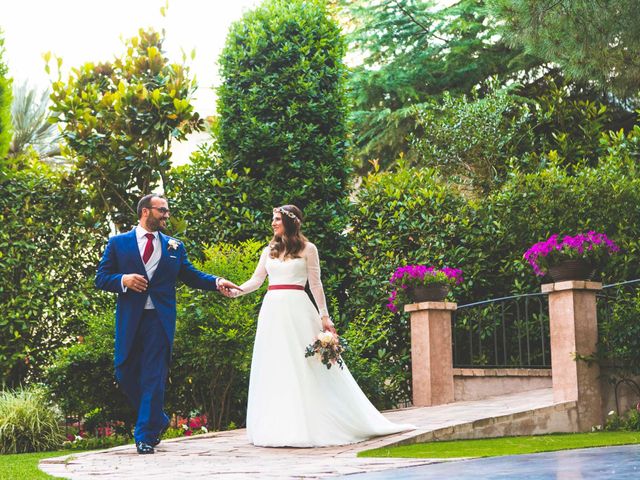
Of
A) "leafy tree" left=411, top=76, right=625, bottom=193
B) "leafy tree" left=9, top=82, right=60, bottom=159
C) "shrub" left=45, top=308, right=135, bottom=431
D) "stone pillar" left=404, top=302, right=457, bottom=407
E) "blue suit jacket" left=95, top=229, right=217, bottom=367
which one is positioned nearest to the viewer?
"blue suit jacket" left=95, top=229, right=217, bottom=367

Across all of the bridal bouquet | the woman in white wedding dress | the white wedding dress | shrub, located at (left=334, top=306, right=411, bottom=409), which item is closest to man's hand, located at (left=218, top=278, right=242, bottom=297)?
the woman in white wedding dress

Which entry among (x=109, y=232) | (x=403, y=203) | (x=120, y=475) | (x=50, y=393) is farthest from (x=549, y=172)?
(x=120, y=475)

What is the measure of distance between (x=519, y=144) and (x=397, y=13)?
450 cm

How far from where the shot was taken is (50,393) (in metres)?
10.2

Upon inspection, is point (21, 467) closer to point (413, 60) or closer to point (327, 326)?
point (327, 326)

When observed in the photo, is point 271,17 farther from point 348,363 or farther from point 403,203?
point 348,363

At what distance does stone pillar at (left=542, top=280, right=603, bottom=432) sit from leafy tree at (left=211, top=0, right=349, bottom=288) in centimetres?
419

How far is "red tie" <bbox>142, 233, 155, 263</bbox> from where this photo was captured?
7414mm

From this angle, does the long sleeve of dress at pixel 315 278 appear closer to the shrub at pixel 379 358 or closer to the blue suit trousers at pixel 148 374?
the blue suit trousers at pixel 148 374

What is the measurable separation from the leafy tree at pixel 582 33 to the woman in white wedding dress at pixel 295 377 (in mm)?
5244

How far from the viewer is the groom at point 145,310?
710 cm

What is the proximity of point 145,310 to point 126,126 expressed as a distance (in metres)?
5.65

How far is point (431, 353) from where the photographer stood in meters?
10.6

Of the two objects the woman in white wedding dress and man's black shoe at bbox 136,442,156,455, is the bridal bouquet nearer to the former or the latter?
the woman in white wedding dress
